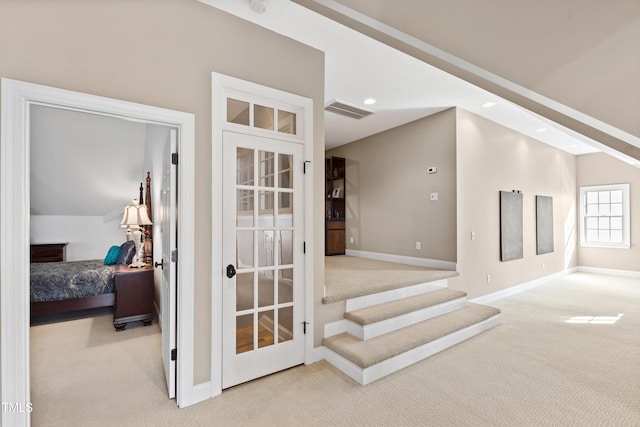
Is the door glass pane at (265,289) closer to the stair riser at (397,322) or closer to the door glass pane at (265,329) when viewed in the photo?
the door glass pane at (265,329)

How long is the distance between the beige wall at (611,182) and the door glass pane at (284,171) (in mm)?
7924

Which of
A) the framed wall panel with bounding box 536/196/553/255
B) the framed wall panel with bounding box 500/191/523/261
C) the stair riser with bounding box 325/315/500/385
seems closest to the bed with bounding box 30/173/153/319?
the stair riser with bounding box 325/315/500/385

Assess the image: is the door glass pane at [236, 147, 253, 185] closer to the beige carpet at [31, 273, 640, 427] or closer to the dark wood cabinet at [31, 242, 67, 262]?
the beige carpet at [31, 273, 640, 427]

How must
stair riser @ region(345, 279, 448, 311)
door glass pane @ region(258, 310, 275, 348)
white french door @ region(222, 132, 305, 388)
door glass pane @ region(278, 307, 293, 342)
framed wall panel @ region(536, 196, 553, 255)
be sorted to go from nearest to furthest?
white french door @ region(222, 132, 305, 388) → door glass pane @ region(258, 310, 275, 348) → door glass pane @ region(278, 307, 293, 342) → stair riser @ region(345, 279, 448, 311) → framed wall panel @ region(536, 196, 553, 255)

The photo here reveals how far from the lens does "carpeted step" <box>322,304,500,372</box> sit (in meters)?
2.52

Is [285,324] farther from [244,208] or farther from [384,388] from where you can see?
[244,208]

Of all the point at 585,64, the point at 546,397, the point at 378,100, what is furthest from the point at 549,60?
the point at 378,100

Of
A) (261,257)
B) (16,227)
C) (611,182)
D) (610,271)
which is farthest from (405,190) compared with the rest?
(610,271)

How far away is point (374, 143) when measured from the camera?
229 inches

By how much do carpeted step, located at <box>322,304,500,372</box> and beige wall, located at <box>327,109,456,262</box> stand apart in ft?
4.14

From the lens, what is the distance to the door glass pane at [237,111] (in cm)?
239

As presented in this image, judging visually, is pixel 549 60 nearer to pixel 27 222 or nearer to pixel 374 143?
pixel 27 222

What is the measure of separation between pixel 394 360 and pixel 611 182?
7917mm

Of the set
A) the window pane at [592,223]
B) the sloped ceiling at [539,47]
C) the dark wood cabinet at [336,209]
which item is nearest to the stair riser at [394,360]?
the sloped ceiling at [539,47]
